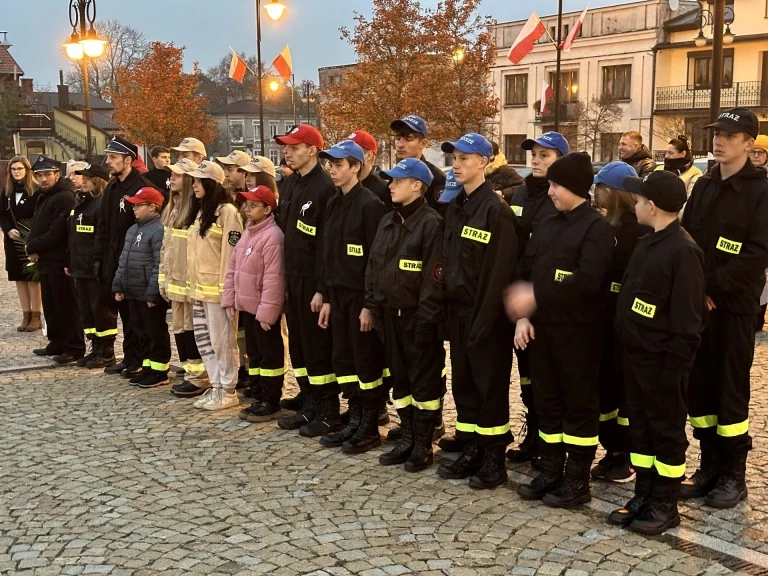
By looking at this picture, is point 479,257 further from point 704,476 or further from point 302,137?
point 302,137

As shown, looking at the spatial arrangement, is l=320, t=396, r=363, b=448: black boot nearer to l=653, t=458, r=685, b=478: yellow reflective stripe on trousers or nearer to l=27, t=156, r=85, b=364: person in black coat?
l=653, t=458, r=685, b=478: yellow reflective stripe on trousers

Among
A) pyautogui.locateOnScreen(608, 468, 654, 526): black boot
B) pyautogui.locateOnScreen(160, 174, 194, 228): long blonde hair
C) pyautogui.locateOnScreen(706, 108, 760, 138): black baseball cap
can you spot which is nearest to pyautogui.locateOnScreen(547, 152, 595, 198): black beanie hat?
pyautogui.locateOnScreen(706, 108, 760, 138): black baseball cap

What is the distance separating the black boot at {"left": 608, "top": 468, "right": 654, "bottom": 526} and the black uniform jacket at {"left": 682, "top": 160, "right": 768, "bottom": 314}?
1151mm

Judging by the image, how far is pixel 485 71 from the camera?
37031 millimetres

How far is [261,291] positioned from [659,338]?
364 cm

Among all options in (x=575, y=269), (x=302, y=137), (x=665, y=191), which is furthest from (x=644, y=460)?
(x=302, y=137)

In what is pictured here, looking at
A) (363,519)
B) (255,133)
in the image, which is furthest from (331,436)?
(255,133)

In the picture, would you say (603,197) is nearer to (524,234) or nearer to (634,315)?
(524,234)

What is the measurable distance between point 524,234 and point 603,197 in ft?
1.94

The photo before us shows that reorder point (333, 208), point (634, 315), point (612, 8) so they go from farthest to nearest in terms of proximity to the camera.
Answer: point (612, 8)
point (333, 208)
point (634, 315)

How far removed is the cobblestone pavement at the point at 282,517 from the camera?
15.9 ft

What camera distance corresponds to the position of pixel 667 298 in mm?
5113

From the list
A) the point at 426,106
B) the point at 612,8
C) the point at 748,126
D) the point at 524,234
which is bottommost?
the point at 524,234

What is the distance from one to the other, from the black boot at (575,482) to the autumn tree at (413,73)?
102 ft
